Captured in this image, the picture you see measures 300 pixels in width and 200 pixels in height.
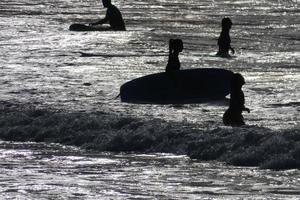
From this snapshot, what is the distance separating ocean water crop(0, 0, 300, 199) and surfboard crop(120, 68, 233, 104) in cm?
56

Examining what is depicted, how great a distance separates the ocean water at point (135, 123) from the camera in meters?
14.1

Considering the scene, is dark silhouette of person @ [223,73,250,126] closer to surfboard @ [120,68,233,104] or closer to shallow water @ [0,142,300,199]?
shallow water @ [0,142,300,199]

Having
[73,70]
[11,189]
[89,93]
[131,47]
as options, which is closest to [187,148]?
[11,189]

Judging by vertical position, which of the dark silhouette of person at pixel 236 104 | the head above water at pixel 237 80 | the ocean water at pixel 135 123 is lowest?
the ocean water at pixel 135 123

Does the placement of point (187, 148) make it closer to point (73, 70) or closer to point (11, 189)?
point (11, 189)

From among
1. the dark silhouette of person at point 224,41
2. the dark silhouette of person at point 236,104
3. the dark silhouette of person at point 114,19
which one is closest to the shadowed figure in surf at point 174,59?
the dark silhouette of person at point 236,104

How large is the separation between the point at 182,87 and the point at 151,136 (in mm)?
5859

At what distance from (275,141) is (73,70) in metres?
13.4

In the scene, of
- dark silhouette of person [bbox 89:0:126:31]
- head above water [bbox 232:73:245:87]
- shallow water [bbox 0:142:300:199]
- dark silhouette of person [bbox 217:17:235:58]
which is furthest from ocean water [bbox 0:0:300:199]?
head above water [bbox 232:73:245:87]

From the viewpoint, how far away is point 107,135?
18328 millimetres

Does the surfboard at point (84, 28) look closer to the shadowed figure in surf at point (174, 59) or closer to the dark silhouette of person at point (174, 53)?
the shadowed figure in surf at point (174, 59)

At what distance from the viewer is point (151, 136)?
17.8 meters

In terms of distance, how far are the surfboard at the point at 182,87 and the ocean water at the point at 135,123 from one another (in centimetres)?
56

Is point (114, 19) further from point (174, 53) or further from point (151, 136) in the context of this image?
point (151, 136)
